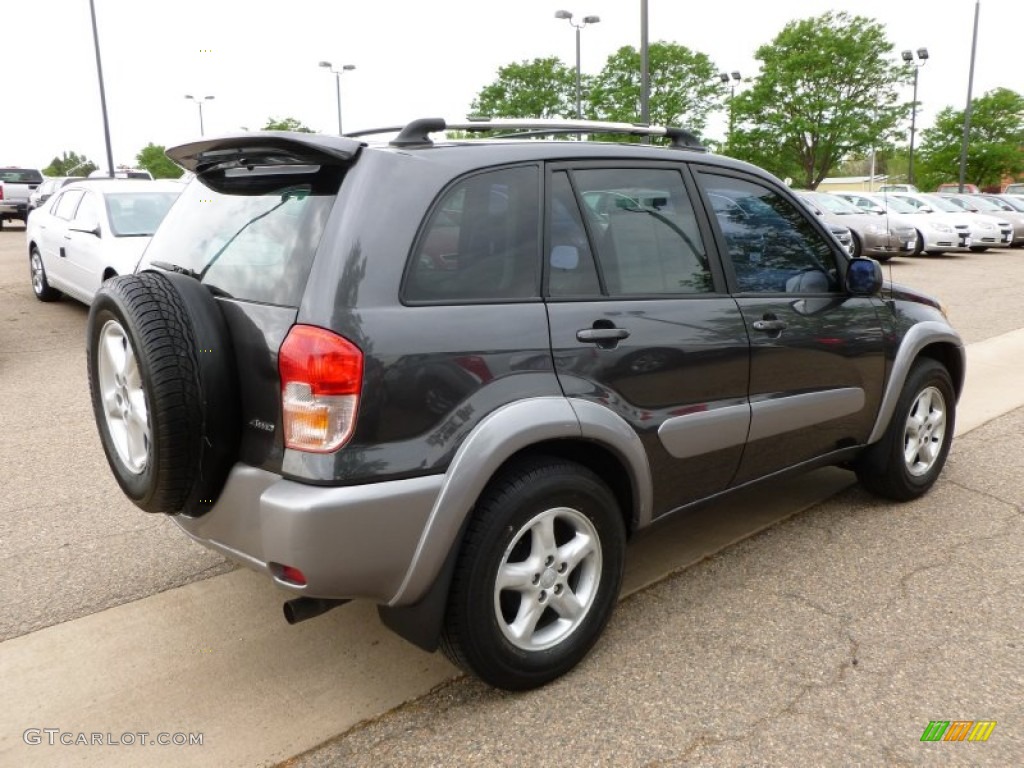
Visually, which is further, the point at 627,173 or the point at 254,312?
the point at 627,173

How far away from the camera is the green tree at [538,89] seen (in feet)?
147

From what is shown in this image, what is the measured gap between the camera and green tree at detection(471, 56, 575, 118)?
4488cm

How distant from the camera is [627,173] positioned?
3.15 meters

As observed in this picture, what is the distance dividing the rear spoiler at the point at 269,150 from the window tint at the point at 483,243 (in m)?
0.33

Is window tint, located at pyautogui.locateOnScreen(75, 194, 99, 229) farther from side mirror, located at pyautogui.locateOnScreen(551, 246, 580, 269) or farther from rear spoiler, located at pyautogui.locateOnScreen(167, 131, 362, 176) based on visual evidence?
side mirror, located at pyautogui.locateOnScreen(551, 246, 580, 269)

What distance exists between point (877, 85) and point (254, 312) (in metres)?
40.4

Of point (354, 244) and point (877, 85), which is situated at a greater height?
point (877, 85)

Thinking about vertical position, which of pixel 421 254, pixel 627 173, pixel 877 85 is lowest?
pixel 421 254

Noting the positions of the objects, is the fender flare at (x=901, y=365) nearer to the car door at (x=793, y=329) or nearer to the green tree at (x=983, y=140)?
the car door at (x=793, y=329)

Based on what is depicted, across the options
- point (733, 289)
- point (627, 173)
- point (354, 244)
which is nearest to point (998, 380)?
point (733, 289)

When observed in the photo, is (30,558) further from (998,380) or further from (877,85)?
(877,85)

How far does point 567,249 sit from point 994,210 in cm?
2560

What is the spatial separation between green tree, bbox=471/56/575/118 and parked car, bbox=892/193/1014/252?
2494 centimetres

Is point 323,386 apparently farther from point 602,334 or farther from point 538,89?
point 538,89
